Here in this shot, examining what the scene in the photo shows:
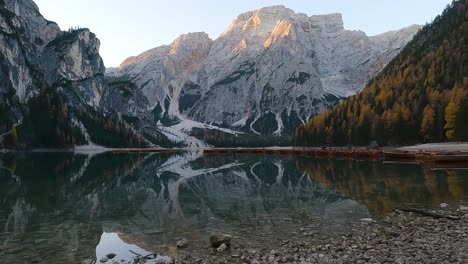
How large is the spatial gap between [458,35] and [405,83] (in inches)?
1857

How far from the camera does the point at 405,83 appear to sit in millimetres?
162375

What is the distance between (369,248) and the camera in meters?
17.5

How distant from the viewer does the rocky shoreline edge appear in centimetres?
1605

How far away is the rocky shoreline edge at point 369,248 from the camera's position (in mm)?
16045

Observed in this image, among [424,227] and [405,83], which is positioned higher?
[405,83]

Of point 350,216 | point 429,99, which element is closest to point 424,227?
point 350,216

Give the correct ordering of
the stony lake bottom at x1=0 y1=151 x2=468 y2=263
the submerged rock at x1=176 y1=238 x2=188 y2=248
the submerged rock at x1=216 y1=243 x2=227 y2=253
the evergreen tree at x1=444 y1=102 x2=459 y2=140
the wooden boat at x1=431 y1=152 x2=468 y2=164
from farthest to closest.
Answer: the evergreen tree at x1=444 y1=102 x2=459 y2=140, the wooden boat at x1=431 y1=152 x2=468 y2=164, the stony lake bottom at x1=0 y1=151 x2=468 y2=263, the submerged rock at x1=176 y1=238 x2=188 y2=248, the submerged rock at x1=216 y1=243 x2=227 y2=253

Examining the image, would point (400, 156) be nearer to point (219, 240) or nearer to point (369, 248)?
point (369, 248)

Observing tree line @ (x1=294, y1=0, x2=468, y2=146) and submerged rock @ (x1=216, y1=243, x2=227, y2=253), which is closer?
submerged rock @ (x1=216, y1=243, x2=227, y2=253)

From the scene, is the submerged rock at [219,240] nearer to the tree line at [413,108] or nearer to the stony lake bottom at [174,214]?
the stony lake bottom at [174,214]

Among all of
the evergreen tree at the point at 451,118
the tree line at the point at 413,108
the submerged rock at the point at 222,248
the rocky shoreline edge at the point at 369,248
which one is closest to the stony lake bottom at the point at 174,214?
the submerged rock at the point at 222,248

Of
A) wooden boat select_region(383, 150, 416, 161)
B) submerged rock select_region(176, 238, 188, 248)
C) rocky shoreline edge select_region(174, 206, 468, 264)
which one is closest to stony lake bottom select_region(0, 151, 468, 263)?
submerged rock select_region(176, 238, 188, 248)

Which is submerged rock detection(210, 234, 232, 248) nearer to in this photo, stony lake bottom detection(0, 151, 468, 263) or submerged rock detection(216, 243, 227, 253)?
submerged rock detection(216, 243, 227, 253)

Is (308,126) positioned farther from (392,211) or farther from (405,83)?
(392,211)
